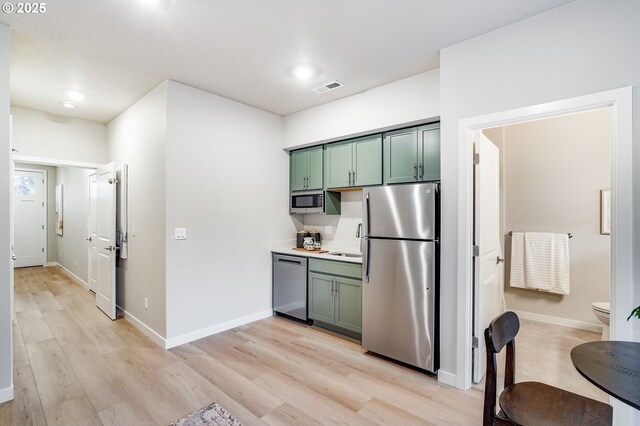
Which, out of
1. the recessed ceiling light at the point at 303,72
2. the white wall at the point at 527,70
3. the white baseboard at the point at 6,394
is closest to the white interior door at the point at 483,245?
the white wall at the point at 527,70

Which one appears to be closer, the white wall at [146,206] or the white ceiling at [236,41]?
the white ceiling at [236,41]

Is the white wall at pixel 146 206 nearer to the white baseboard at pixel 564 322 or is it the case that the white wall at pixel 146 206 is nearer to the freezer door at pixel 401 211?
the freezer door at pixel 401 211

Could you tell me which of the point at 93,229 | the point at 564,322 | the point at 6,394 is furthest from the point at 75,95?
the point at 564,322

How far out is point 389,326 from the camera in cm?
291

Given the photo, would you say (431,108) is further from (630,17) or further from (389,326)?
(389,326)

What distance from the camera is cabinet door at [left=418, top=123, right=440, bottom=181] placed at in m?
3.02

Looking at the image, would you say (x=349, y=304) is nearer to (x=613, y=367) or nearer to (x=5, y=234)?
(x=613, y=367)

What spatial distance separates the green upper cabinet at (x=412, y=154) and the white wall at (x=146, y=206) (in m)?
2.42

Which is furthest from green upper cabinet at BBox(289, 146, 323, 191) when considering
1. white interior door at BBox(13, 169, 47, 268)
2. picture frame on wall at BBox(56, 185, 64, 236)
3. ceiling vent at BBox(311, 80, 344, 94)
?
white interior door at BBox(13, 169, 47, 268)

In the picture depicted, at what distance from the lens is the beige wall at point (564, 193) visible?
368 cm

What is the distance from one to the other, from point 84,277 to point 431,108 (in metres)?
6.63

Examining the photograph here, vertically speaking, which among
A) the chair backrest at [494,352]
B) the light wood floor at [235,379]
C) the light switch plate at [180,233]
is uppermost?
the light switch plate at [180,233]

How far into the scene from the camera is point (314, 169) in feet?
13.8

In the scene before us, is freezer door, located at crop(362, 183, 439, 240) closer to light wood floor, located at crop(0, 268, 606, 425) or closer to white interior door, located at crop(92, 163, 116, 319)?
light wood floor, located at crop(0, 268, 606, 425)
